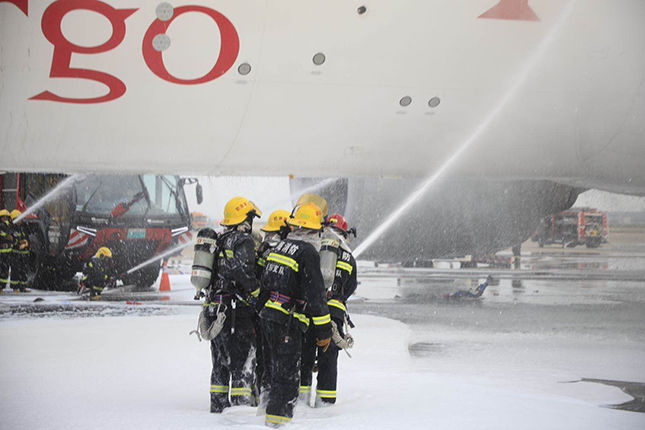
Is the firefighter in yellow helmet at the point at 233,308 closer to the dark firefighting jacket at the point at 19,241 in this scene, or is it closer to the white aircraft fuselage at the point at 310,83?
the white aircraft fuselage at the point at 310,83

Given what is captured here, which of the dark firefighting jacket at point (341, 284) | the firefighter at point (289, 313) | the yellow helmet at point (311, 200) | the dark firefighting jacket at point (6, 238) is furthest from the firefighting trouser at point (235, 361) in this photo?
the dark firefighting jacket at point (6, 238)

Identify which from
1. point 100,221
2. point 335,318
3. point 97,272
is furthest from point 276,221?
point 100,221

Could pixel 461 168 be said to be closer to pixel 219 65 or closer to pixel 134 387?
pixel 219 65

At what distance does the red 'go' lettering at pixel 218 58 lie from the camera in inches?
225

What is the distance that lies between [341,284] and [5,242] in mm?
11208

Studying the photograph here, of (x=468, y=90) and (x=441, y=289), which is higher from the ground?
(x=468, y=90)

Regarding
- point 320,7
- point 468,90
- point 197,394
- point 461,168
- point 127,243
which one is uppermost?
point 320,7

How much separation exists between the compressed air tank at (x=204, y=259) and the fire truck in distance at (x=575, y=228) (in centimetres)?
2762

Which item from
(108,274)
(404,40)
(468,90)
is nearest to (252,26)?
(404,40)

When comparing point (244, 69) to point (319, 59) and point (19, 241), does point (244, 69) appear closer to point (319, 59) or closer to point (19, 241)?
point (319, 59)

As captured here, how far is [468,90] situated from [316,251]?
2.91 metres

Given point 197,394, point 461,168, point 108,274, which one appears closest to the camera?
point 197,394

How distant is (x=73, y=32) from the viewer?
5.56 m

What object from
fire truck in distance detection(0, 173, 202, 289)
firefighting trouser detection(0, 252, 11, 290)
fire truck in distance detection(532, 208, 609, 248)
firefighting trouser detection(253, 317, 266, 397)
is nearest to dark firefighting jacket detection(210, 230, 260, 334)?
firefighting trouser detection(253, 317, 266, 397)
